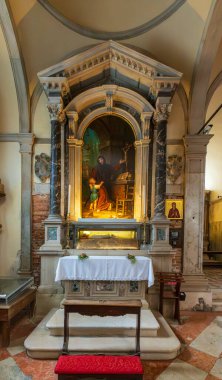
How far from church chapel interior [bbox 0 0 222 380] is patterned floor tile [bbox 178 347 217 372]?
96cm

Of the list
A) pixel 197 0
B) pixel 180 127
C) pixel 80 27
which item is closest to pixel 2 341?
pixel 180 127

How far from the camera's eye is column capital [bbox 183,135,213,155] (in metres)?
6.08

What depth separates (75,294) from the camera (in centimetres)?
503

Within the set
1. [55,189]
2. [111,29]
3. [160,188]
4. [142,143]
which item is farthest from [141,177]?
[111,29]

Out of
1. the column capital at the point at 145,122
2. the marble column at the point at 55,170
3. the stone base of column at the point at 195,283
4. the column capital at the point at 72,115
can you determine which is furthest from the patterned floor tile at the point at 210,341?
the column capital at the point at 72,115

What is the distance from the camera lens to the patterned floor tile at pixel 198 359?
3621 millimetres

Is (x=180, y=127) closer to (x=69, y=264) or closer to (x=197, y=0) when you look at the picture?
(x=197, y=0)

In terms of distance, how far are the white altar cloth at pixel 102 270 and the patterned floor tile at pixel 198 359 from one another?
133 cm

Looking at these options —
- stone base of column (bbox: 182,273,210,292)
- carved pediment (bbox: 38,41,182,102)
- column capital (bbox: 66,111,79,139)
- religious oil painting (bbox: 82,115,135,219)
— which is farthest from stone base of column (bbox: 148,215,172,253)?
carved pediment (bbox: 38,41,182,102)

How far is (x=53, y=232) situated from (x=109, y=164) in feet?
6.48

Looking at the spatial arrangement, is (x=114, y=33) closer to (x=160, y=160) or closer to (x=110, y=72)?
(x=110, y=72)

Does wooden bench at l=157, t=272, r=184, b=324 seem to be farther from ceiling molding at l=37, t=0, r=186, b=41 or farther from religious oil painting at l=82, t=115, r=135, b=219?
ceiling molding at l=37, t=0, r=186, b=41

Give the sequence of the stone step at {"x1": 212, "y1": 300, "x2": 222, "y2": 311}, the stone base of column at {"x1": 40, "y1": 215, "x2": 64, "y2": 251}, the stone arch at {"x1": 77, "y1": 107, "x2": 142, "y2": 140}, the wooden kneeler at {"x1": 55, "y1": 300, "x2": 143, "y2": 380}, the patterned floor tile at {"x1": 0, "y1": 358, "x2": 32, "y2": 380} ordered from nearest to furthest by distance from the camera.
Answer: the wooden kneeler at {"x1": 55, "y1": 300, "x2": 143, "y2": 380}, the patterned floor tile at {"x1": 0, "y1": 358, "x2": 32, "y2": 380}, the stone base of column at {"x1": 40, "y1": 215, "x2": 64, "y2": 251}, the stone step at {"x1": 212, "y1": 300, "x2": 222, "y2": 311}, the stone arch at {"x1": 77, "y1": 107, "x2": 142, "y2": 140}

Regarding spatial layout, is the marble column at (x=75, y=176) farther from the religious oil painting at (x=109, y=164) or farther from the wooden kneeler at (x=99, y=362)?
the wooden kneeler at (x=99, y=362)
